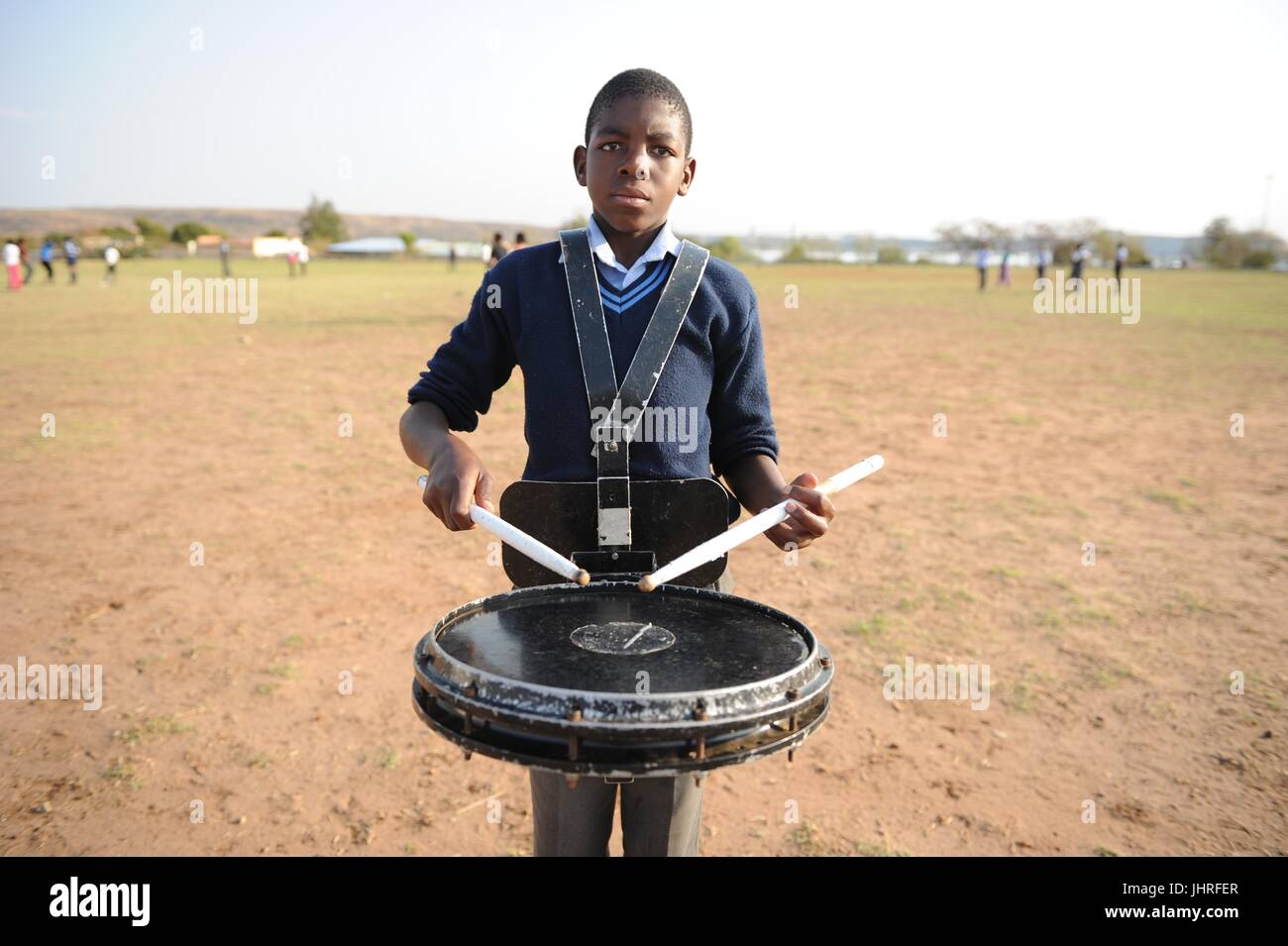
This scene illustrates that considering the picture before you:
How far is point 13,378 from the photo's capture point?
12.7m

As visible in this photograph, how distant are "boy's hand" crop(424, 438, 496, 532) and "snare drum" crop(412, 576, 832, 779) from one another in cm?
20

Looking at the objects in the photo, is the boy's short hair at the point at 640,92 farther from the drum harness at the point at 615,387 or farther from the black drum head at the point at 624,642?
the black drum head at the point at 624,642

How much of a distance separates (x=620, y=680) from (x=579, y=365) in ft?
2.65

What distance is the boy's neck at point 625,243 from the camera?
2148 mm

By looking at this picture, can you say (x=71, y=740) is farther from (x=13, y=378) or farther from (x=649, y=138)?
(x=13, y=378)

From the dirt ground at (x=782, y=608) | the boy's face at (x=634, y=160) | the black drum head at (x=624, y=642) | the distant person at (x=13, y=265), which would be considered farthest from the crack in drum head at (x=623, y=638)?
the distant person at (x=13, y=265)

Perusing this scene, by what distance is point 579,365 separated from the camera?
2.08 m

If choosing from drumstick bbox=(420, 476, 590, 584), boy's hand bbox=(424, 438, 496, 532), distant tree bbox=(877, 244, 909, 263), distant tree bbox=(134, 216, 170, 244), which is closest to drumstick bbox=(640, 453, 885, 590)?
drumstick bbox=(420, 476, 590, 584)

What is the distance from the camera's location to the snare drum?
4.48ft

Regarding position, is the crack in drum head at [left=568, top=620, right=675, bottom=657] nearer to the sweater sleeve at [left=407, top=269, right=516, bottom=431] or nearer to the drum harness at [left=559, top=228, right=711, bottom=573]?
the drum harness at [left=559, top=228, right=711, bottom=573]

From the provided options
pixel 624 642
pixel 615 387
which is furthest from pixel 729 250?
pixel 624 642

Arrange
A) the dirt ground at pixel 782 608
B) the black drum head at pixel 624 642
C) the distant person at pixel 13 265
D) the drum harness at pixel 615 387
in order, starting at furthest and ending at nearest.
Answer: the distant person at pixel 13 265, the dirt ground at pixel 782 608, the drum harness at pixel 615 387, the black drum head at pixel 624 642

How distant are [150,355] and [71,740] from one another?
44.1ft

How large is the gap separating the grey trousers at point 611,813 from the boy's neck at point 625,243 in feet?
4.00
